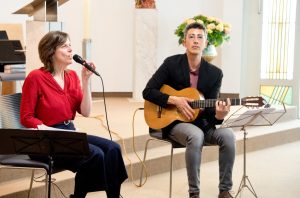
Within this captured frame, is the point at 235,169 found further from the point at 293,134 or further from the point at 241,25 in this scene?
the point at 241,25

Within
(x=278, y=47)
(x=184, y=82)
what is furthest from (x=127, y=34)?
(x=184, y=82)

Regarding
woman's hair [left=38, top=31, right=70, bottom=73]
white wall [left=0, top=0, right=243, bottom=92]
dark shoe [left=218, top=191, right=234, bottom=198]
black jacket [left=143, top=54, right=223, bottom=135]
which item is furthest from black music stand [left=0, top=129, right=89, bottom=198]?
white wall [left=0, top=0, right=243, bottom=92]

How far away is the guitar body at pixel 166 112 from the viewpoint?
13.6ft

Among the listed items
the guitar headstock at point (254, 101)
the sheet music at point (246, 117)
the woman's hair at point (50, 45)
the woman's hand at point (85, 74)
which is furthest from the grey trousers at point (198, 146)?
the woman's hair at point (50, 45)

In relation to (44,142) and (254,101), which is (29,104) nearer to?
(44,142)

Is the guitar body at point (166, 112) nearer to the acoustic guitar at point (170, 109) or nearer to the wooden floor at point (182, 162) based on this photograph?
the acoustic guitar at point (170, 109)

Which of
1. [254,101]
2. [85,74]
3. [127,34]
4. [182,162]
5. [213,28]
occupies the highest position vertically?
[213,28]

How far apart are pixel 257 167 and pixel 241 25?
2699 millimetres

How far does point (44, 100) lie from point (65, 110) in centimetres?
16

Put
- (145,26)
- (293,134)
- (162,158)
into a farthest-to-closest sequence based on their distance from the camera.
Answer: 1. (145,26)
2. (293,134)
3. (162,158)

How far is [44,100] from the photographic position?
11.9ft

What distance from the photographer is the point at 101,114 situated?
623 centimetres

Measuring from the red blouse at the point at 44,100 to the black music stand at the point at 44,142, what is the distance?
0.40 meters

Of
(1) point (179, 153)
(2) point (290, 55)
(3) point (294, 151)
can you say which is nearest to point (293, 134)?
(3) point (294, 151)
